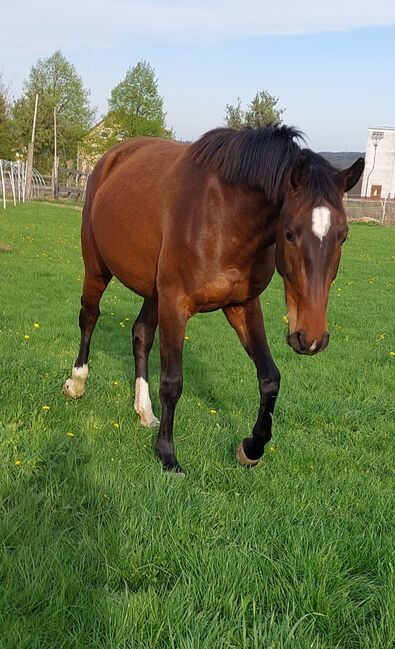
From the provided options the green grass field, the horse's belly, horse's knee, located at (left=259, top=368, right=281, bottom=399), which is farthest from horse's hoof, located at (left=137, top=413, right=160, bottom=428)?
horse's knee, located at (left=259, top=368, right=281, bottom=399)

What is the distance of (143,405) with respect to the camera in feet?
16.0

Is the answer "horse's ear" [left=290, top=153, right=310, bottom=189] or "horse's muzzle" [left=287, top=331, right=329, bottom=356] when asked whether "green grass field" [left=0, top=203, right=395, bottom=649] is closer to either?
"horse's muzzle" [left=287, top=331, right=329, bottom=356]

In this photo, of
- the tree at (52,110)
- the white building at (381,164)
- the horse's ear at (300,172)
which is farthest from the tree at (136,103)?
the horse's ear at (300,172)

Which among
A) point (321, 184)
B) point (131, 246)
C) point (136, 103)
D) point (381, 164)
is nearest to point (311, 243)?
point (321, 184)

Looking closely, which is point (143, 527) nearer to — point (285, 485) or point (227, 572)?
point (227, 572)

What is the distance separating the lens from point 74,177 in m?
47.9

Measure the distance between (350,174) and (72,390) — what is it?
9.70ft

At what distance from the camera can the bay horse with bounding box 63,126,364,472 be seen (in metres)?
3.03

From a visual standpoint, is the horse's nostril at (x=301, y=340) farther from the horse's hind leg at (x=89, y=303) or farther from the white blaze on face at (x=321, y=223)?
the horse's hind leg at (x=89, y=303)

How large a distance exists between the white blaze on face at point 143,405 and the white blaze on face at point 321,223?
2345mm

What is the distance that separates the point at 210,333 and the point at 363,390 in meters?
2.83

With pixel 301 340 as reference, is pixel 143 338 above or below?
below

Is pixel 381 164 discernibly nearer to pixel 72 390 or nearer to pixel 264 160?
pixel 72 390

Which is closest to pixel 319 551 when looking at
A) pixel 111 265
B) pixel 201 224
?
pixel 201 224
